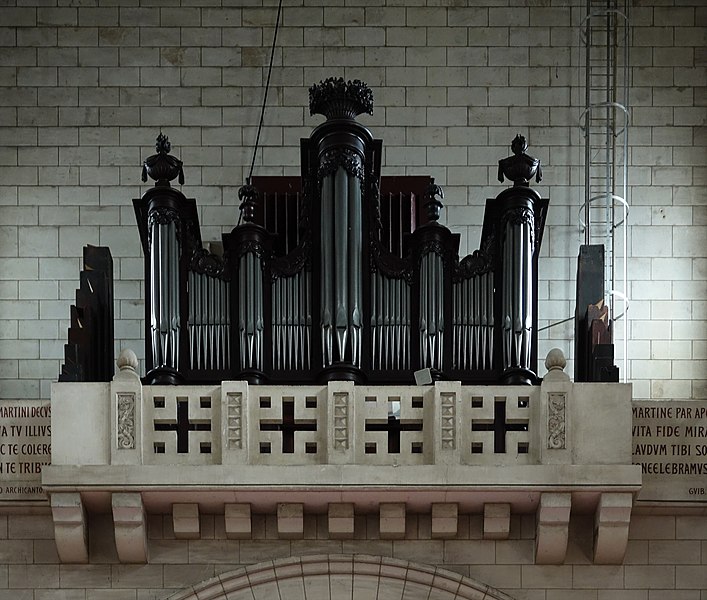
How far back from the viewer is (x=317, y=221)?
13211mm

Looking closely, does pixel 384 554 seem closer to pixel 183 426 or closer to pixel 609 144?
pixel 183 426

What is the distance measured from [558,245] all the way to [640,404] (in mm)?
3407

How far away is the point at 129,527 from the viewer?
12.2 meters

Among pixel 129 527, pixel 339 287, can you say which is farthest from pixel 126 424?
pixel 339 287

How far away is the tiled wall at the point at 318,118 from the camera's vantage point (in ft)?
51.2

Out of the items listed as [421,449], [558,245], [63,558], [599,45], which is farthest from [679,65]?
[63,558]

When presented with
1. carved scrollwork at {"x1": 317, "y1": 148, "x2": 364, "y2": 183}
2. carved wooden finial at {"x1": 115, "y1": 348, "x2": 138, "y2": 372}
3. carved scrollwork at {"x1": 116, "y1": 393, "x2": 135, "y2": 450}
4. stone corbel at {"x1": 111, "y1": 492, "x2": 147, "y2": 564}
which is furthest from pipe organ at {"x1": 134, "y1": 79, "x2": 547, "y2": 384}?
stone corbel at {"x1": 111, "y1": 492, "x2": 147, "y2": 564}

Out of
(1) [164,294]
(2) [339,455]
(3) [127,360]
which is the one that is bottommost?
(2) [339,455]

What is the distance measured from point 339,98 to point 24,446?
12.6 feet

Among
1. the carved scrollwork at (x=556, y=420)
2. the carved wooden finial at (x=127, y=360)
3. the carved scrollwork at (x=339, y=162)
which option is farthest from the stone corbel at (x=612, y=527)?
the carved wooden finial at (x=127, y=360)

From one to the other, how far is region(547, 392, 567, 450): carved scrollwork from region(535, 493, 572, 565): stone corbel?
40 cm

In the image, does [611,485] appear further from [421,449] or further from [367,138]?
[367,138]

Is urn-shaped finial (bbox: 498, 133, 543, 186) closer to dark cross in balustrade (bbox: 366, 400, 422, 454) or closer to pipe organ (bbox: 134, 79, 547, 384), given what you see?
pipe organ (bbox: 134, 79, 547, 384)

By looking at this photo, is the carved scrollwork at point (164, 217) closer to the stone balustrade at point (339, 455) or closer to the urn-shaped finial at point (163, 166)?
the urn-shaped finial at point (163, 166)
